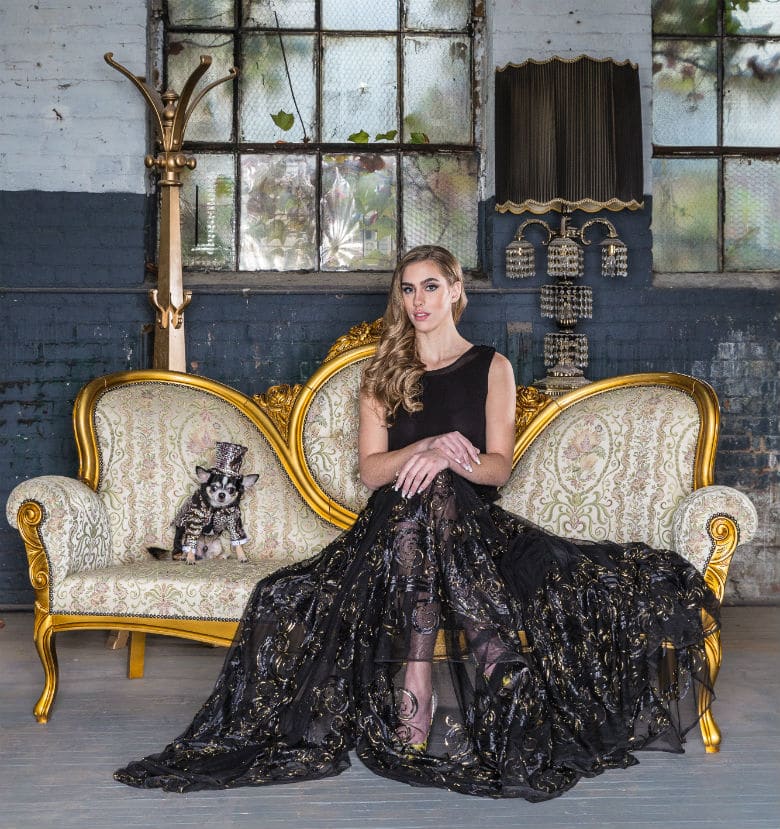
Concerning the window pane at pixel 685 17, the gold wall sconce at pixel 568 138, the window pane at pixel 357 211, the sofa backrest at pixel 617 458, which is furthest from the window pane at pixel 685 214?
the sofa backrest at pixel 617 458

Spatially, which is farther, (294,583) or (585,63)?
(585,63)

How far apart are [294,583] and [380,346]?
811 mm

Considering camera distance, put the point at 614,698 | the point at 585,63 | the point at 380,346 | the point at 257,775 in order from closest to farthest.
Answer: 1. the point at 257,775
2. the point at 614,698
3. the point at 380,346
4. the point at 585,63

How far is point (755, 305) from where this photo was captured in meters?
4.73

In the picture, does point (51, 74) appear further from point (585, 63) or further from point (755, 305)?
point (755, 305)

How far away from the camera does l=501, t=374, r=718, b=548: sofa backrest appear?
3.36 m

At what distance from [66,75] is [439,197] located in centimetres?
173

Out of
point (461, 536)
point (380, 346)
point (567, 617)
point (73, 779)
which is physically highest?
point (380, 346)

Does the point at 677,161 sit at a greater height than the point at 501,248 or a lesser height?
greater

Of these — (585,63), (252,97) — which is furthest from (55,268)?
(585,63)

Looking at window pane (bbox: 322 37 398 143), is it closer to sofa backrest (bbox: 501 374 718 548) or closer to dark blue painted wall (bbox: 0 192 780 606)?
dark blue painted wall (bbox: 0 192 780 606)

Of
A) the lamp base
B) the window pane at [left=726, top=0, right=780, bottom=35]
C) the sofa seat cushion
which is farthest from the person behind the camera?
the window pane at [left=726, top=0, right=780, bottom=35]

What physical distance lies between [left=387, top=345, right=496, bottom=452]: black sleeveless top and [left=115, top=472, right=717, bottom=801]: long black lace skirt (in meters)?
0.29

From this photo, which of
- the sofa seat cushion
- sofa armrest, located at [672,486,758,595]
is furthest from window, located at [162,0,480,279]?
sofa armrest, located at [672,486,758,595]
